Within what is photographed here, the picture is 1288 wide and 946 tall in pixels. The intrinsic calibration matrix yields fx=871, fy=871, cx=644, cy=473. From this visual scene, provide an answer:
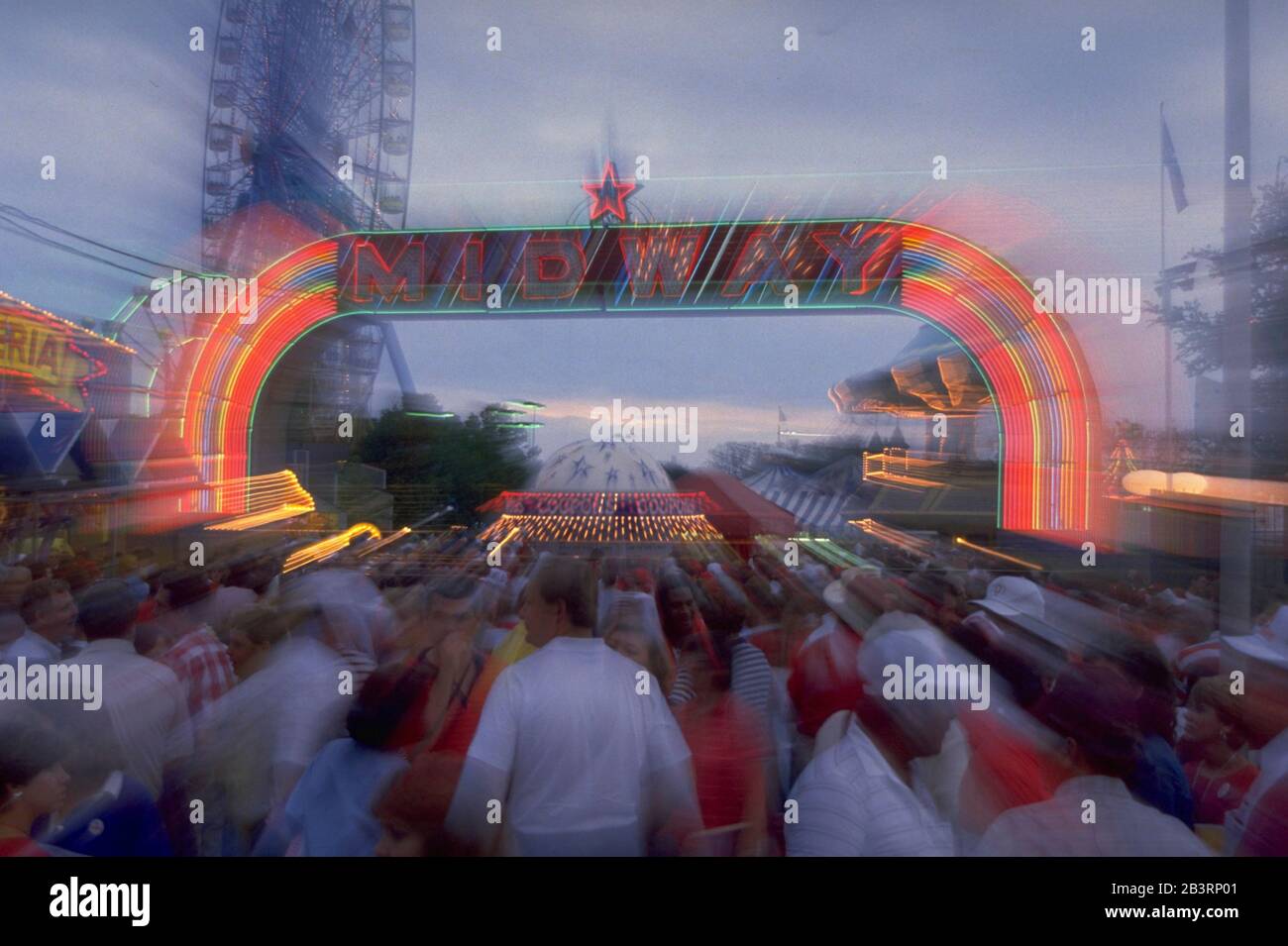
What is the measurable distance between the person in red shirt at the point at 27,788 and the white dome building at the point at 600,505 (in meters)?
2.26

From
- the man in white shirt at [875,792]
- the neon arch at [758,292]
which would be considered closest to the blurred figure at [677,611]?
the man in white shirt at [875,792]

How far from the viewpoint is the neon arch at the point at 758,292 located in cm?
365

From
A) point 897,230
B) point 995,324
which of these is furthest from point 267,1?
point 995,324

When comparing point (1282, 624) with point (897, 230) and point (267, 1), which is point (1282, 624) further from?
point (267, 1)

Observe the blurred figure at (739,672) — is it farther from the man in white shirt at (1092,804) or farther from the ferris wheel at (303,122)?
the ferris wheel at (303,122)

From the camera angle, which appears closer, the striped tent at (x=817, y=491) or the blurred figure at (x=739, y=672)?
the blurred figure at (x=739, y=672)

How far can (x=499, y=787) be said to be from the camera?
81.2 inches

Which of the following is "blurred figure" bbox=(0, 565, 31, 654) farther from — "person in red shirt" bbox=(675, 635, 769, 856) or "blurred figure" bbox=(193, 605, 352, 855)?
"person in red shirt" bbox=(675, 635, 769, 856)

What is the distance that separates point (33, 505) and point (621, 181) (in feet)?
11.6

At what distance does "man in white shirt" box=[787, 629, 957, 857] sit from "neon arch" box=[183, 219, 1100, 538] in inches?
79.5

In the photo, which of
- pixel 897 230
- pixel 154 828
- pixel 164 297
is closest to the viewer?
pixel 154 828

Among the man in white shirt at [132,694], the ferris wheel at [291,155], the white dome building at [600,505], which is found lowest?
the man in white shirt at [132,694]

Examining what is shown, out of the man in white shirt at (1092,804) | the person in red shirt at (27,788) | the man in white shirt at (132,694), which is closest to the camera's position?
the man in white shirt at (1092,804)
